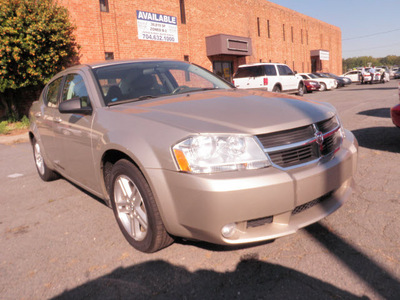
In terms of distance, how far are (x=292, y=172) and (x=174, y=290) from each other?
43.3 inches

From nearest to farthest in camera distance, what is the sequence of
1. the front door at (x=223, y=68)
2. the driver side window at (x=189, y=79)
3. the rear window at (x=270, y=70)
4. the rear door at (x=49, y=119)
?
the driver side window at (x=189, y=79) < the rear door at (x=49, y=119) < the rear window at (x=270, y=70) < the front door at (x=223, y=68)

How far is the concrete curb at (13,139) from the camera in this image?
988 centimetres

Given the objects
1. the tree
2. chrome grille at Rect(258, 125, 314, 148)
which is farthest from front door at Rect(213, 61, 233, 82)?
chrome grille at Rect(258, 125, 314, 148)

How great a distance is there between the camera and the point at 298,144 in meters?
2.33

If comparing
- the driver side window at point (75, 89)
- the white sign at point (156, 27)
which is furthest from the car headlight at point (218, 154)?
the white sign at point (156, 27)

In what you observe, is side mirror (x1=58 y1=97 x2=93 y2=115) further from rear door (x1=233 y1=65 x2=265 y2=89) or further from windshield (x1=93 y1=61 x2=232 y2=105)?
rear door (x1=233 y1=65 x2=265 y2=89)

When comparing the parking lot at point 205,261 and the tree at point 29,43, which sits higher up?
the tree at point 29,43

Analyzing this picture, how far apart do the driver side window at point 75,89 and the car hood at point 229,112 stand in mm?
501

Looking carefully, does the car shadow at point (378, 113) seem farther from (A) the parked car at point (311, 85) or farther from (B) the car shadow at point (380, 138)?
(A) the parked car at point (311, 85)

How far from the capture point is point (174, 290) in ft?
7.18

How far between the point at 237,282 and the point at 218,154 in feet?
2.81

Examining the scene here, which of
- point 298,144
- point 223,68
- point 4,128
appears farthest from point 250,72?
point 298,144

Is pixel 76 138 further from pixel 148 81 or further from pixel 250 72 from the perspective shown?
pixel 250 72

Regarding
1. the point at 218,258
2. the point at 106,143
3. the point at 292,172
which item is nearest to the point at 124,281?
the point at 218,258
